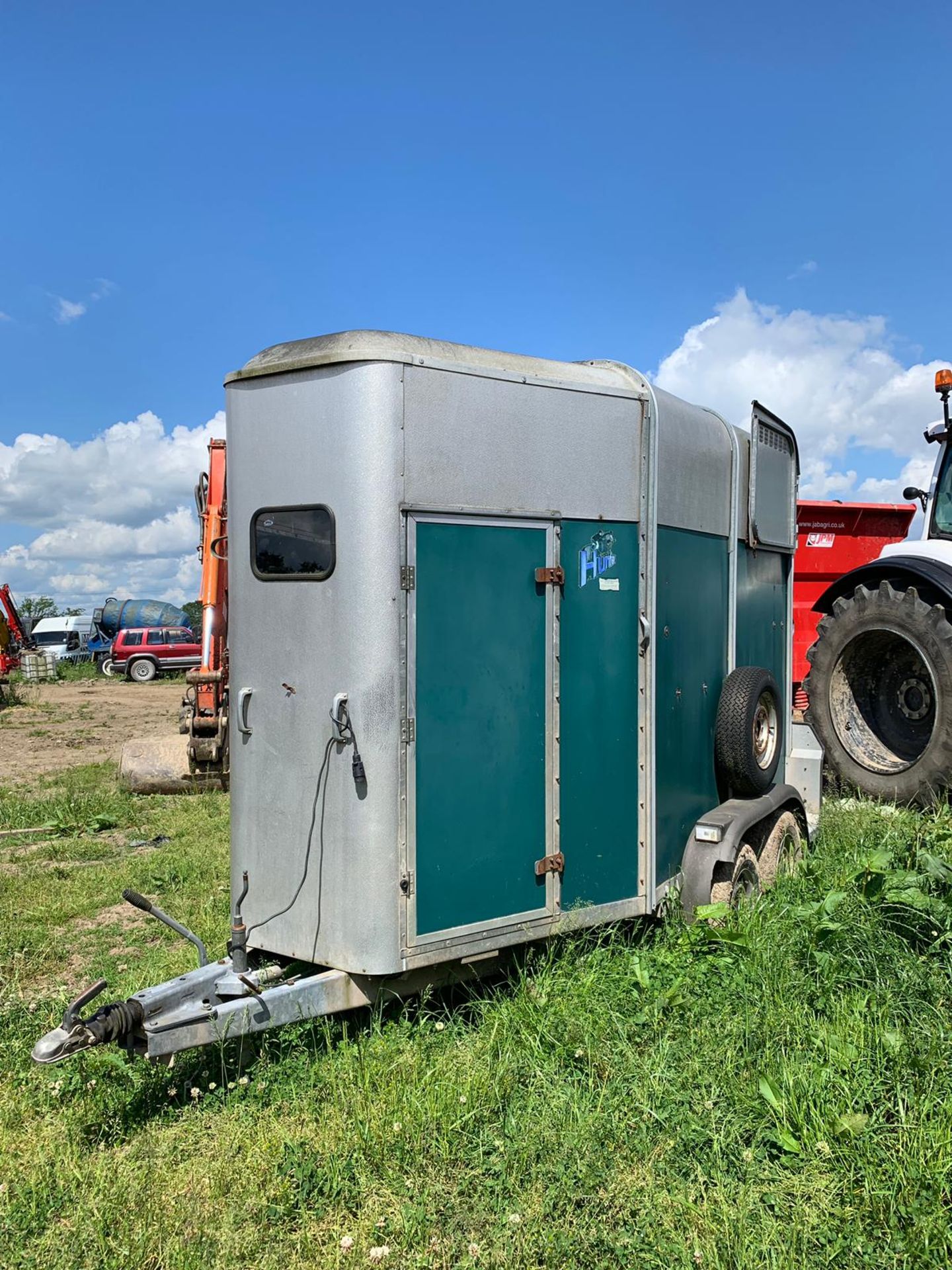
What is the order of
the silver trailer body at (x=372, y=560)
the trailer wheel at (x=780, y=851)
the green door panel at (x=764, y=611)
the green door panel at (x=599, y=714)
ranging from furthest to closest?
1. the green door panel at (x=764, y=611)
2. the trailer wheel at (x=780, y=851)
3. the green door panel at (x=599, y=714)
4. the silver trailer body at (x=372, y=560)

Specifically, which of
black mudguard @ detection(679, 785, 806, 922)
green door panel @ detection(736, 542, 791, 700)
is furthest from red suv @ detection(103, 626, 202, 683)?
black mudguard @ detection(679, 785, 806, 922)

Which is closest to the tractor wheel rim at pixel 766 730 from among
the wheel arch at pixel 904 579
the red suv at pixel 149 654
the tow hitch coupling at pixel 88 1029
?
the wheel arch at pixel 904 579

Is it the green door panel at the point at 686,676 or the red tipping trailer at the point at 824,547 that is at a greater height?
the red tipping trailer at the point at 824,547

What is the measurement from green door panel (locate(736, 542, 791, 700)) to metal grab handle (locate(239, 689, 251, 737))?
3199 millimetres

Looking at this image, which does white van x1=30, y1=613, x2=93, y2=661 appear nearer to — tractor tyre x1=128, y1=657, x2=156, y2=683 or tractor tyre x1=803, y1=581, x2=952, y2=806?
tractor tyre x1=128, y1=657, x2=156, y2=683

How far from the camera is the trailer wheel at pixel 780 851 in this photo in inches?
233

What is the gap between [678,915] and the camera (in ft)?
16.7

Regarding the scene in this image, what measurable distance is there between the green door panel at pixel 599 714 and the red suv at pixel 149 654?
2934cm

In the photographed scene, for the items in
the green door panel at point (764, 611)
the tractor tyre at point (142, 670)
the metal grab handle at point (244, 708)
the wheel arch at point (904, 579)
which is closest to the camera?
the metal grab handle at point (244, 708)

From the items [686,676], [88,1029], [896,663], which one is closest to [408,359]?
[686,676]

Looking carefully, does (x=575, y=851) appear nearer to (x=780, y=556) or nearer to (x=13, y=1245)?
(x=13, y=1245)

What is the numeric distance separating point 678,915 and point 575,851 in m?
0.78

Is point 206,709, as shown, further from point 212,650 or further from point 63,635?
point 63,635

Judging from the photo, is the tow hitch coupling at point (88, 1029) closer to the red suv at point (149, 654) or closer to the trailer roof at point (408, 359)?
the trailer roof at point (408, 359)
